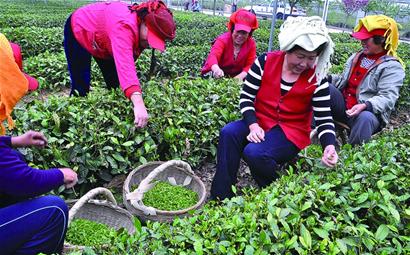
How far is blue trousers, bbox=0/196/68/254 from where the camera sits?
72.9 inches

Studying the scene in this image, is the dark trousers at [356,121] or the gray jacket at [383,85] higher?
the gray jacket at [383,85]

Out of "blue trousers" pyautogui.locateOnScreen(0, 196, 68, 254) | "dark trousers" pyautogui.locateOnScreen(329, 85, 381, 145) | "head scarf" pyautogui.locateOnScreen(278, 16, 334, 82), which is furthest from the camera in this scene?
"dark trousers" pyautogui.locateOnScreen(329, 85, 381, 145)

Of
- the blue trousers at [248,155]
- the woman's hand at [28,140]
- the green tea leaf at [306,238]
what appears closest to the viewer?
the green tea leaf at [306,238]

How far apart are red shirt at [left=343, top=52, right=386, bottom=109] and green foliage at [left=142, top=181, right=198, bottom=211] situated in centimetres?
185

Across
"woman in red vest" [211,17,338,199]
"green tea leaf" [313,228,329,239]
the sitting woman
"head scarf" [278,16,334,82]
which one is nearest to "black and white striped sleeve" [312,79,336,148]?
"woman in red vest" [211,17,338,199]

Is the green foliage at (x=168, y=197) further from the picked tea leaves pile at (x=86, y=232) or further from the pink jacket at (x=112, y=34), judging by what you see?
the pink jacket at (x=112, y=34)

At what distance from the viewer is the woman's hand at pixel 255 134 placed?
9.27 feet

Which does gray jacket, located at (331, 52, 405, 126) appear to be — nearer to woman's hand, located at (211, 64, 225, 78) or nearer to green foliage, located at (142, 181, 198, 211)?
woman's hand, located at (211, 64, 225, 78)

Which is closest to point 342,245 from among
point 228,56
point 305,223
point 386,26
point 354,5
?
point 305,223

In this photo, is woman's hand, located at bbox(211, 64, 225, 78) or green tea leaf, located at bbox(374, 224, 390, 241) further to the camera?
woman's hand, located at bbox(211, 64, 225, 78)

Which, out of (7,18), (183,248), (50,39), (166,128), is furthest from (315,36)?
(7,18)

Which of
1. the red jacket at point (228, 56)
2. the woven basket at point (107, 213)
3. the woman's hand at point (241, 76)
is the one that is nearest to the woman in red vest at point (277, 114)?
the woven basket at point (107, 213)

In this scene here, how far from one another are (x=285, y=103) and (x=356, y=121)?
0.88m

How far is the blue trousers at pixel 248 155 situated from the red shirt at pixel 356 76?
45.6 inches
